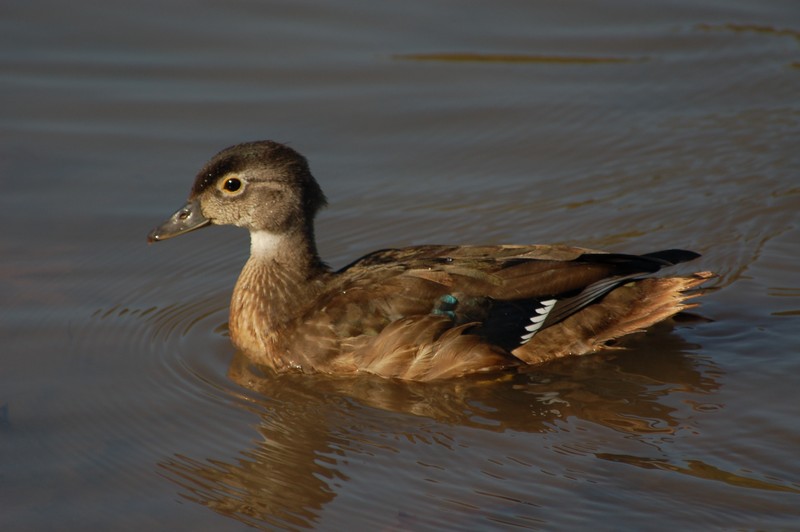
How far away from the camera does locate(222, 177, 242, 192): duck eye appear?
27.2 ft

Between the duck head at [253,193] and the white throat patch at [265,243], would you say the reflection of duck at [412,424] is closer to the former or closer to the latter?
the white throat patch at [265,243]

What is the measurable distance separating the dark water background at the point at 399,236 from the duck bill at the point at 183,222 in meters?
0.64

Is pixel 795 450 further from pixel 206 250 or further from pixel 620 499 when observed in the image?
pixel 206 250

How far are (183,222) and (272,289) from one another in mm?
827

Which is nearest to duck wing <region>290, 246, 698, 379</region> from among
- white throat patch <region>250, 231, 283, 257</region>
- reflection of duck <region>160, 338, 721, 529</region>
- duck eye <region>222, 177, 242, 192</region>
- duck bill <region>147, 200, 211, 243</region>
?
reflection of duck <region>160, 338, 721, 529</region>

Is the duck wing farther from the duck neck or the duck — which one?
the duck neck

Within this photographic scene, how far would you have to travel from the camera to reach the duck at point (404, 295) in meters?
7.83

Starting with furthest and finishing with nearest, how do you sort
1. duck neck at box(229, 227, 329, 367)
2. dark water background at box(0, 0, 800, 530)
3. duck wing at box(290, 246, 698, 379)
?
1. duck neck at box(229, 227, 329, 367)
2. duck wing at box(290, 246, 698, 379)
3. dark water background at box(0, 0, 800, 530)

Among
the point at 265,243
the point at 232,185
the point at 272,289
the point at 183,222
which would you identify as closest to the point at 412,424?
the point at 272,289

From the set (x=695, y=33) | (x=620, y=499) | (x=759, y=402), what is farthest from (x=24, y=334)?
(x=695, y=33)

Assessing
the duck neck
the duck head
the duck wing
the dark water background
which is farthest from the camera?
the duck head

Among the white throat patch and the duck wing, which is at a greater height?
the white throat patch

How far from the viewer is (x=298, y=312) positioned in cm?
813

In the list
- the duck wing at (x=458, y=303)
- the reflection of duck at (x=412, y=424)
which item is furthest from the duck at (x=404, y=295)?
the reflection of duck at (x=412, y=424)
